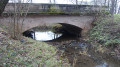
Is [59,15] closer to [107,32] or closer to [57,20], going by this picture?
[57,20]

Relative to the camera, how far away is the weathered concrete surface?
9.85 meters

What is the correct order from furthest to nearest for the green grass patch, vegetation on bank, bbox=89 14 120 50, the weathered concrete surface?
the weathered concrete surface
the green grass patch
vegetation on bank, bbox=89 14 120 50

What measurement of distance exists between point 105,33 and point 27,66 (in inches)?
297

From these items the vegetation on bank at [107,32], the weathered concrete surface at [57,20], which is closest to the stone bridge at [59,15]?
the weathered concrete surface at [57,20]

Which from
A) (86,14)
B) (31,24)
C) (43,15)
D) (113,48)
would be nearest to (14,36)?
(31,24)

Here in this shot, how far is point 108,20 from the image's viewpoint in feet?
34.7

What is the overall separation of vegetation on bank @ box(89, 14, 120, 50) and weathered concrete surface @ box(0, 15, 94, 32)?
2.45 ft

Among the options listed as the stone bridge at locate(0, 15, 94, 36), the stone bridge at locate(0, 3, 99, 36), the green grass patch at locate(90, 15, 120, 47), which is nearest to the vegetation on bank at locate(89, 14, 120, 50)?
the green grass patch at locate(90, 15, 120, 47)

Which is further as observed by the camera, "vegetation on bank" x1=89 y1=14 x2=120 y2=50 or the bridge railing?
the bridge railing

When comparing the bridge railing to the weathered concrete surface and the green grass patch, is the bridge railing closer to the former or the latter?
the weathered concrete surface

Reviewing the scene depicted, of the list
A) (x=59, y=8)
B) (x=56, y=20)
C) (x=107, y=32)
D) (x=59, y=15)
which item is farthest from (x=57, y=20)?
(x=107, y=32)

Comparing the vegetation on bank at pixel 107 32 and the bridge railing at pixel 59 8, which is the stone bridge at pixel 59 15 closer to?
the bridge railing at pixel 59 8

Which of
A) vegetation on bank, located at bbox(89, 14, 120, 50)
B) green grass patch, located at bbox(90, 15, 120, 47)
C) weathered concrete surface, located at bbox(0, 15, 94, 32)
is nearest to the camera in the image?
A: vegetation on bank, located at bbox(89, 14, 120, 50)

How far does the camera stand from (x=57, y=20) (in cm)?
1080
